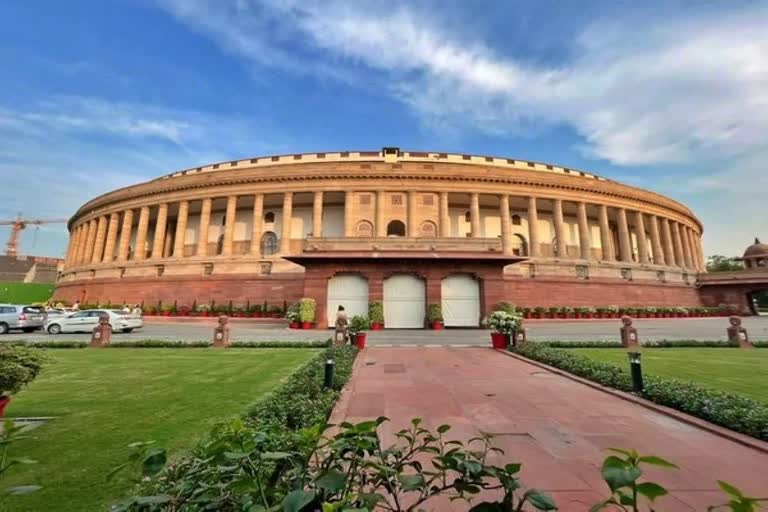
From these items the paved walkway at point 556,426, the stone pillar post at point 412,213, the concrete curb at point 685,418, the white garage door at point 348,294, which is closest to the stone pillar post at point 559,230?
the stone pillar post at point 412,213

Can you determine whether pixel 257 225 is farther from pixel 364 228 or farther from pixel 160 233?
pixel 160 233

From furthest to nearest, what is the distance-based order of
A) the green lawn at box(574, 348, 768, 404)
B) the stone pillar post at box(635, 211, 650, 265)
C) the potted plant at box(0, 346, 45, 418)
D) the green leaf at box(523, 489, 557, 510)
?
the stone pillar post at box(635, 211, 650, 265)
the green lawn at box(574, 348, 768, 404)
the potted plant at box(0, 346, 45, 418)
the green leaf at box(523, 489, 557, 510)

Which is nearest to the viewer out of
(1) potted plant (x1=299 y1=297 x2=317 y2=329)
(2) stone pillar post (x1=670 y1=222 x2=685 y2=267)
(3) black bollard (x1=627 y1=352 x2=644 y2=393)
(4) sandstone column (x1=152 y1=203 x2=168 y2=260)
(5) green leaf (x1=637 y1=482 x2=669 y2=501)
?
(5) green leaf (x1=637 y1=482 x2=669 y2=501)

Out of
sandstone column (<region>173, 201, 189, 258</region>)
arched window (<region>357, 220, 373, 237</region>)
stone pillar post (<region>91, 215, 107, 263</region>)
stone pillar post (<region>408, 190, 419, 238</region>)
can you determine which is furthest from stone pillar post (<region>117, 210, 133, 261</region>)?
stone pillar post (<region>408, 190, 419, 238</region>)

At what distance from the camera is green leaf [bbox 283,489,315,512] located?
1.43 metres

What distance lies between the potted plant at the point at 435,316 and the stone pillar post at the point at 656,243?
3734cm

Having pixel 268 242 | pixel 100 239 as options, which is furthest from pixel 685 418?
pixel 100 239

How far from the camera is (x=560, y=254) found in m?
40.7

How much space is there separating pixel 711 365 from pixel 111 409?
1582 cm

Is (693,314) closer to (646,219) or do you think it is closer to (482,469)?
(646,219)

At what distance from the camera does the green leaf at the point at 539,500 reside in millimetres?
1617

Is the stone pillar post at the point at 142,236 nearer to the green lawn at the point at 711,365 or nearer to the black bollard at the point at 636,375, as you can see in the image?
the green lawn at the point at 711,365

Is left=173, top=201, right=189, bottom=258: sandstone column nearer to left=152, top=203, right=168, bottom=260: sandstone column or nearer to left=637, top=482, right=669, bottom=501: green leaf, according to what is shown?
left=152, top=203, right=168, bottom=260: sandstone column

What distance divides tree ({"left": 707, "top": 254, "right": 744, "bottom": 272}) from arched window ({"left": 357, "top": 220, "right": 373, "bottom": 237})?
84340mm
